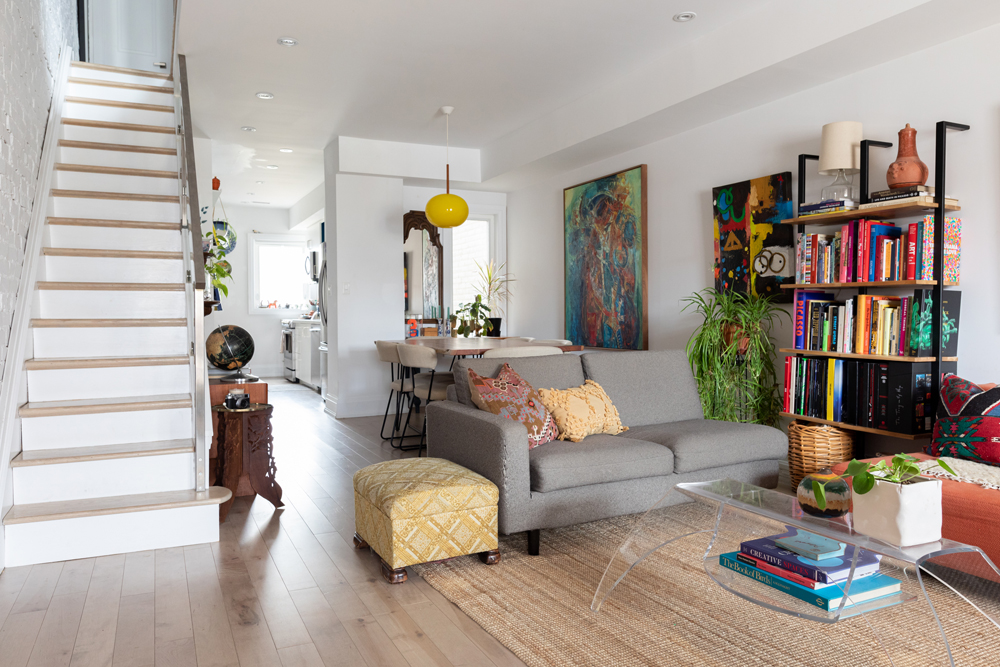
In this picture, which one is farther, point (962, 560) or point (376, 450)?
point (376, 450)

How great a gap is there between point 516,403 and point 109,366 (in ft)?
6.94

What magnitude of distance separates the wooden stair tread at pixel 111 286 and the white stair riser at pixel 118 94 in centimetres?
207

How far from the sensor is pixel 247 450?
12.4 ft

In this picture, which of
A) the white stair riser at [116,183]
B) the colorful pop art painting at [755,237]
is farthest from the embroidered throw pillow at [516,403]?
the white stair riser at [116,183]

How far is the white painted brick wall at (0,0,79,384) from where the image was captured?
11.1 ft

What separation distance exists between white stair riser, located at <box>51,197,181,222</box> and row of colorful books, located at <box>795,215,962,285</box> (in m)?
3.90

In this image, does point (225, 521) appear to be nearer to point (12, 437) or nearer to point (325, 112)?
point (12, 437)

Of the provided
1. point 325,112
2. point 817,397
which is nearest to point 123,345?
point 325,112

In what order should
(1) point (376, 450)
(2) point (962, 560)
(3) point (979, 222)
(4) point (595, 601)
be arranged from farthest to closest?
(1) point (376, 450), (3) point (979, 222), (4) point (595, 601), (2) point (962, 560)

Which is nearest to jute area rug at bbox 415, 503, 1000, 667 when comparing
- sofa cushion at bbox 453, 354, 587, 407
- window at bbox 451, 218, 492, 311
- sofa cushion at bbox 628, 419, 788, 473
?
sofa cushion at bbox 628, 419, 788, 473

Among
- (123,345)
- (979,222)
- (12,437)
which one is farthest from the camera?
(123,345)

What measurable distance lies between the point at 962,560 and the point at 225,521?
124 inches

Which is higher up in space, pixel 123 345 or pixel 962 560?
pixel 123 345

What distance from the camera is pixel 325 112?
5.86m
